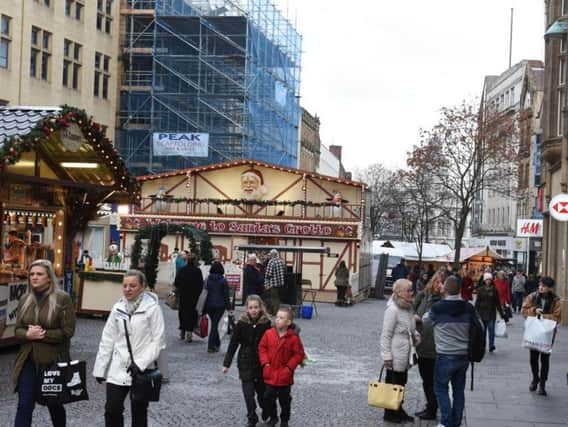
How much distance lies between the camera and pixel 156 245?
79.4 feet

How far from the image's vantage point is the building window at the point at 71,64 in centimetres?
5006

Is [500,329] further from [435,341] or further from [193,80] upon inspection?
[193,80]

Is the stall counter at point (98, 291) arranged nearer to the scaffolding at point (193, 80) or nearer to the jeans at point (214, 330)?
the jeans at point (214, 330)

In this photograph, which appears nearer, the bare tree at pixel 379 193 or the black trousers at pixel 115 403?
the black trousers at pixel 115 403

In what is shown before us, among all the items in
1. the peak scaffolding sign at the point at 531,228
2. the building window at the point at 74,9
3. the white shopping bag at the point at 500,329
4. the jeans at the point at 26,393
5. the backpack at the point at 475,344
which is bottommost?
the white shopping bag at the point at 500,329

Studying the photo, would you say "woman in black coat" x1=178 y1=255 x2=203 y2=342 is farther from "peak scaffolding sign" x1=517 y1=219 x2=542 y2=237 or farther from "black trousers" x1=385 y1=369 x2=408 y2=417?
"peak scaffolding sign" x1=517 y1=219 x2=542 y2=237

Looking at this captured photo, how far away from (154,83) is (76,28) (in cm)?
531

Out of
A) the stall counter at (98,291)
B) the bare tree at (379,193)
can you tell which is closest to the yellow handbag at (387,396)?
the stall counter at (98,291)

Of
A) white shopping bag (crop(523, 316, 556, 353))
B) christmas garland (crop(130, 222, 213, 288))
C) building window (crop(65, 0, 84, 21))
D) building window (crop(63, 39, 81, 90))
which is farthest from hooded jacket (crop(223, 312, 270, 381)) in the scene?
building window (crop(65, 0, 84, 21))

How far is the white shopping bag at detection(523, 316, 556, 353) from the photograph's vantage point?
14055 mm

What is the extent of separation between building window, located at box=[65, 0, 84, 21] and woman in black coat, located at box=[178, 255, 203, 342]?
110 ft

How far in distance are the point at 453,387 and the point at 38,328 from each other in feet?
Answer: 14.6

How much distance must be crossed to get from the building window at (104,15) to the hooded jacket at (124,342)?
4705 cm

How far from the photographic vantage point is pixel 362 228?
1609 inches
